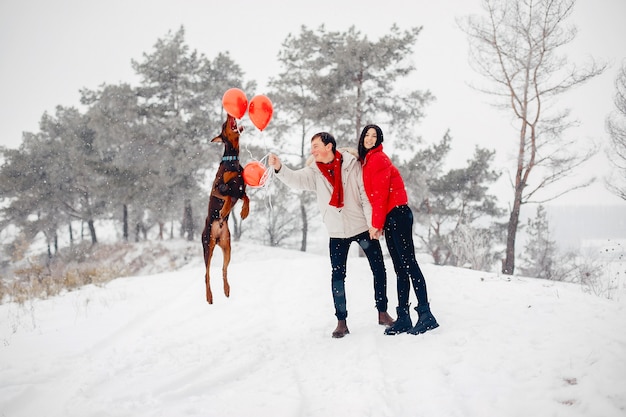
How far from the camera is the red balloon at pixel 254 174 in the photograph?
2.93 m

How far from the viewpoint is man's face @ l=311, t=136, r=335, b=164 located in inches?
131

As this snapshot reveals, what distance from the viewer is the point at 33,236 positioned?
19125 mm

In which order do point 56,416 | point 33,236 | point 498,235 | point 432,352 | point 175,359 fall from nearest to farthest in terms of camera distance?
point 56,416 → point 432,352 → point 175,359 → point 498,235 → point 33,236

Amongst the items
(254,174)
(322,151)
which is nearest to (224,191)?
(254,174)

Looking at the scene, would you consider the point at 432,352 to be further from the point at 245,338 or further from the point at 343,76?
the point at 343,76

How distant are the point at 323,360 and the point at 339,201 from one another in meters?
1.44

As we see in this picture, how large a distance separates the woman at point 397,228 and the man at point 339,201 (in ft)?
0.55

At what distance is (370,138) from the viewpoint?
3.32 m

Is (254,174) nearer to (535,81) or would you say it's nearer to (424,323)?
(424,323)

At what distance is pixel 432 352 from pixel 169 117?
47.4ft

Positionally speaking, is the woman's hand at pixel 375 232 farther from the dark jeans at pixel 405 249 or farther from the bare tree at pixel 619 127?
the bare tree at pixel 619 127

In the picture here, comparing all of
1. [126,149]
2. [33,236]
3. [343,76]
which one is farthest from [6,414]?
[33,236]

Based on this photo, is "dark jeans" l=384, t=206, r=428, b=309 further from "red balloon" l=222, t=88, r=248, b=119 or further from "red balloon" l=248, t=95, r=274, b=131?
"red balloon" l=222, t=88, r=248, b=119

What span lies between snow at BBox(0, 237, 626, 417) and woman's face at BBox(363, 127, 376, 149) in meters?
1.84
